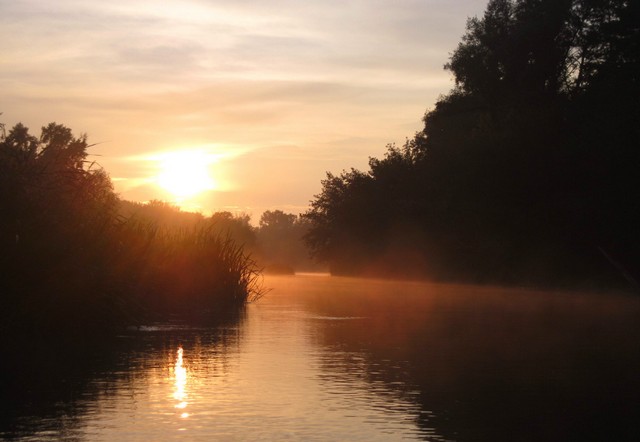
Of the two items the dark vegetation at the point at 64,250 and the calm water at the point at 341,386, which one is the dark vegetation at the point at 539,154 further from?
the dark vegetation at the point at 64,250

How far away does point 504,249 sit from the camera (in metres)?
51.9

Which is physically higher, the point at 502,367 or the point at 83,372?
the point at 83,372

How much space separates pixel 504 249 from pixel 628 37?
12.1 metres

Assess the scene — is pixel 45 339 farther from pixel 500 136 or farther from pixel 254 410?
pixel 500 136

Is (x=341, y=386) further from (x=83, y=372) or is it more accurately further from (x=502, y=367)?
(x=83, y=372)

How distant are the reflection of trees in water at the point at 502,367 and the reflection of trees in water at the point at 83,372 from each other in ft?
7.48

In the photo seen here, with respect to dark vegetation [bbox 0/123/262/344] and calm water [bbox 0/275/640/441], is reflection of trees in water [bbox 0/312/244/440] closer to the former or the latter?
calm water [bbox 0/275/640/441]

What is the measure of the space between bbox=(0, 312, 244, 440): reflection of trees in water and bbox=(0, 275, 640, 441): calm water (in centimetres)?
3

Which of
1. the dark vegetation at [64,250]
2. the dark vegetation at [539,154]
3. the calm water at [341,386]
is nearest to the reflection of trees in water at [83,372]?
the calm water at [341,386]

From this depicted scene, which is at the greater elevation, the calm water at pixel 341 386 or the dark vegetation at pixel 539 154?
the dark vegetation at pixel 539 154

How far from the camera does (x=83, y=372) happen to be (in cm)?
1426

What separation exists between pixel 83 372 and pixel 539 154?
3487 cm

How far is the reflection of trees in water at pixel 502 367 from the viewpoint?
35.2 feet

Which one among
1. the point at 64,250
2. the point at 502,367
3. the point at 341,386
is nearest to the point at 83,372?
the point at 341,386
